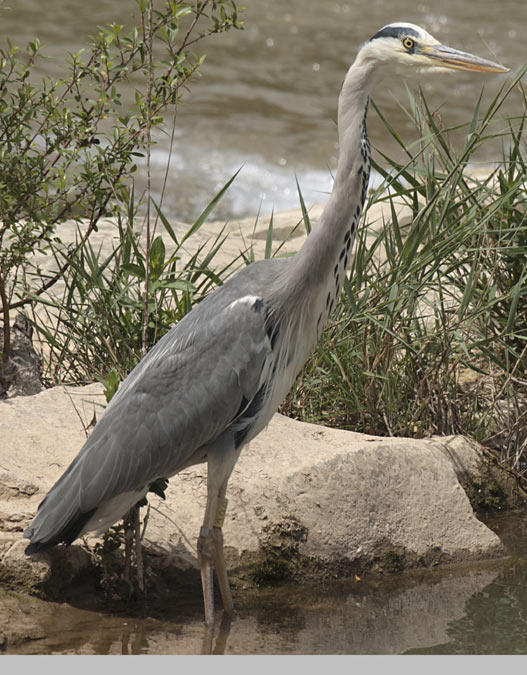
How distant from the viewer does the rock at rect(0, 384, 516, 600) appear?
167 inches

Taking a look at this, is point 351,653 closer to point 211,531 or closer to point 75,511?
point 211,531

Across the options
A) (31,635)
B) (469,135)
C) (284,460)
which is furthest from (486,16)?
(31,635)

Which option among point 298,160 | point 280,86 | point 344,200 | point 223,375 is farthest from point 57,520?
point 280,86

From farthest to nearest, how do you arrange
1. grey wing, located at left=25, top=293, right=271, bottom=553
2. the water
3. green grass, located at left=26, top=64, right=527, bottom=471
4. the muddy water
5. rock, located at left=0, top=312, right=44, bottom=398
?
the water, rock, located at left=0, top=312, right=44, bottom=398, green grass, located at left=26, top=64, right=527, bottom=471, grey wing, located at left=25, top=293, right=271, bottom=553, the muddy water

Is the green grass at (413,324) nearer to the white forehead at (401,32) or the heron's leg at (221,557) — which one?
the white forehead at (401,32)

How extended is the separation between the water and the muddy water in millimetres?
7330

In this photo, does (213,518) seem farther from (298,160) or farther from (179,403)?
(298,160)

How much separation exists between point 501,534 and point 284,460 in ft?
3.64

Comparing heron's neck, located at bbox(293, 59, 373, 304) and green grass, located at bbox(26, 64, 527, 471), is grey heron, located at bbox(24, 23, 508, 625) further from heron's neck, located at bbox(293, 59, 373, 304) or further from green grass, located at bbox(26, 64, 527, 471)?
green grass, located at bbox(26, 64, 527, 471)

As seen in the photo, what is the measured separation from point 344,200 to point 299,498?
1.27 meters

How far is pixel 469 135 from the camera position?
520 cm

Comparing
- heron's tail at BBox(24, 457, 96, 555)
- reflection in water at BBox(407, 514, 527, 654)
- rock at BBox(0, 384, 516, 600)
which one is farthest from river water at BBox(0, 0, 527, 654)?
heron's tail at BBox(24, 457, 96, 555)

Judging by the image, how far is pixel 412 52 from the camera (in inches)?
159

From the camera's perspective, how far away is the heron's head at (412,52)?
399 cm
